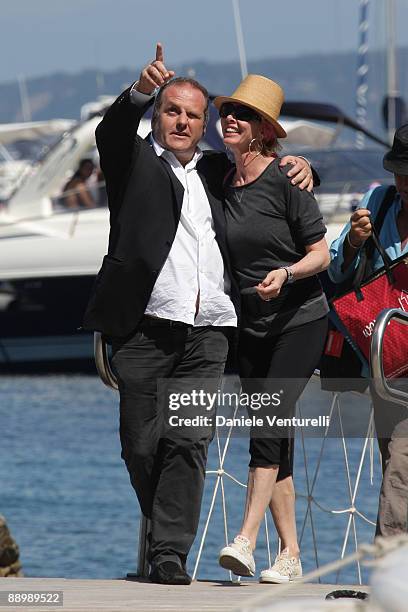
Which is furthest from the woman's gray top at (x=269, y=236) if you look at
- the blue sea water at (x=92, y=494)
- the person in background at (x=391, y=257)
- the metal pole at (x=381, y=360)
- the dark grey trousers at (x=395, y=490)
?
the blue sea water at (x=92, y=494)

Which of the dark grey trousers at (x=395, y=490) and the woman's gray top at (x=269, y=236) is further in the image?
the woman's gray top at (x=269, y=236)

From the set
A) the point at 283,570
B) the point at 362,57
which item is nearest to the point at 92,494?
the point at 283,570

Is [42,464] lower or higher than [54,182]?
lower

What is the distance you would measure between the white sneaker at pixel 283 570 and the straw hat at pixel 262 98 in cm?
137

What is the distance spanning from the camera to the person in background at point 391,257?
4.49 meters

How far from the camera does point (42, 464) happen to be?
15.6 metres

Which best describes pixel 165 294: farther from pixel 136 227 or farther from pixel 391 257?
pixel 391 257

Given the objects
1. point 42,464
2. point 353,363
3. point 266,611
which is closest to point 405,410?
point 353,363

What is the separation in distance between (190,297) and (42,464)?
36.3ft

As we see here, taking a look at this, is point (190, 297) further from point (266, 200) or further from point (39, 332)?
point (39, 332)

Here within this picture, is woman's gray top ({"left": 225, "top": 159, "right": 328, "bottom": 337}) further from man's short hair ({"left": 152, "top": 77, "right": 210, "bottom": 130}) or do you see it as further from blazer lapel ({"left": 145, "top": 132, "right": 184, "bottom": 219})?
man's short hair ({"left": 152, "top": 77, "right": 210, "bottom": 130})

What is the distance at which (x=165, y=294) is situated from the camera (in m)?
4.73

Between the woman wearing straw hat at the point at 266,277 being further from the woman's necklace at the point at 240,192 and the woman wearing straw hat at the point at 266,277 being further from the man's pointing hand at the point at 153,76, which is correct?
the man's pointing hand at the point at 153,76

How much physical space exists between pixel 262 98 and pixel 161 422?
1.08 metres
